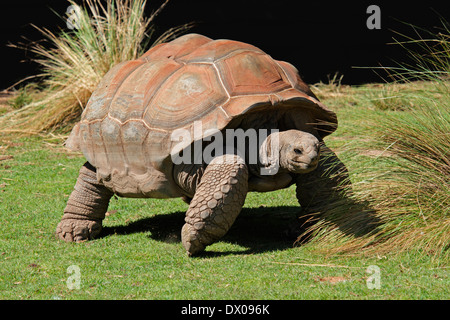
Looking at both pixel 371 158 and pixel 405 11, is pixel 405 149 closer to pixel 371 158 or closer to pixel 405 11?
pixel 371 158

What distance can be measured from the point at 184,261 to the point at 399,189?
150cm

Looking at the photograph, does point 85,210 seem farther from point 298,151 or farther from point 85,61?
point 85,61

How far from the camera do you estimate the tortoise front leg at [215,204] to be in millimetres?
4230

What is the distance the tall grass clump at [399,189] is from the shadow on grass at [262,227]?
1 centimetres

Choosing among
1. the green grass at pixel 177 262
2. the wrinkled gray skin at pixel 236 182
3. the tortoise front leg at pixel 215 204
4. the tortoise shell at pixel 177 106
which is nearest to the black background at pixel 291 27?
the green grass at pixel 177 262

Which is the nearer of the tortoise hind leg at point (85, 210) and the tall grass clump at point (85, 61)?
the tortoise hind leg at point (85, 210)

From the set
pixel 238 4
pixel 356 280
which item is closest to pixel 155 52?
pixel 356 280

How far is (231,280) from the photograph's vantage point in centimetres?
378

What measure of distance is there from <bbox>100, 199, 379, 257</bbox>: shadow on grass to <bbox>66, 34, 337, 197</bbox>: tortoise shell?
55 centimetres

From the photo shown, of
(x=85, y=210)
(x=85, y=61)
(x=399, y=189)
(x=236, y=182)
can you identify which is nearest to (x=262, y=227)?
(x=236, y=182)

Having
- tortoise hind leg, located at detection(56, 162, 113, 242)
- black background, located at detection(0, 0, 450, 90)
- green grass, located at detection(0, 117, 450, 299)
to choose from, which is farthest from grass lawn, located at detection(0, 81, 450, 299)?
black background, located at detection(0, 0, 450, 90)

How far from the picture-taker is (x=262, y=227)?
206 inches

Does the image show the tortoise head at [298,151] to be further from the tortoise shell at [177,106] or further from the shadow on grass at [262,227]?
the shadow on grass at [262,227]

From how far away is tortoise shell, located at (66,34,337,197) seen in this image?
441 cm
